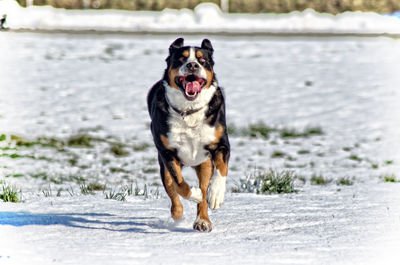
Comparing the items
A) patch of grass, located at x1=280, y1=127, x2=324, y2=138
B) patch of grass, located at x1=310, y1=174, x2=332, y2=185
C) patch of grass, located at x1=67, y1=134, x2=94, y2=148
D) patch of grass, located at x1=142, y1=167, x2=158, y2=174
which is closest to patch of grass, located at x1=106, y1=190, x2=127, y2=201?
patch of grass, located at x1=142, y1=167, x2=158, y2=174

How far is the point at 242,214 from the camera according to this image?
5836mm

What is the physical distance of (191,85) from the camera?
16.4 ft

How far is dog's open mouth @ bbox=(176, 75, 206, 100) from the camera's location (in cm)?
499

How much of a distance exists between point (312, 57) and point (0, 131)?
34.8ft

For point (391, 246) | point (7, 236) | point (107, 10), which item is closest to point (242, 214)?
point (391, 246)

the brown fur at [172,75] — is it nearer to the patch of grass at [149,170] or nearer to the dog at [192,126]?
→ the dog at [192,126]

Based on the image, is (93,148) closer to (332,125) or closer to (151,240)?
(332,125)

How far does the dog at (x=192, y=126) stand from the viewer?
5.12m

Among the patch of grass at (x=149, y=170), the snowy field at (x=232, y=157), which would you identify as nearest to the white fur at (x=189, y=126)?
the snowy field at (x=232, y=157)

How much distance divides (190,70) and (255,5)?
2527cm

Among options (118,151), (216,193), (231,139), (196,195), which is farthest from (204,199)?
(231,139)

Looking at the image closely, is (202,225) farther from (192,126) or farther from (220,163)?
(192,126)

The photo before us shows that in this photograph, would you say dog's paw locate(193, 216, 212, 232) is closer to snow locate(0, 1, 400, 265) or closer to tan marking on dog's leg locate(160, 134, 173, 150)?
snow locate(0, 1, 400, 265)

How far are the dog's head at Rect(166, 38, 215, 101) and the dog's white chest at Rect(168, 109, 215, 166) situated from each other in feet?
0.72
